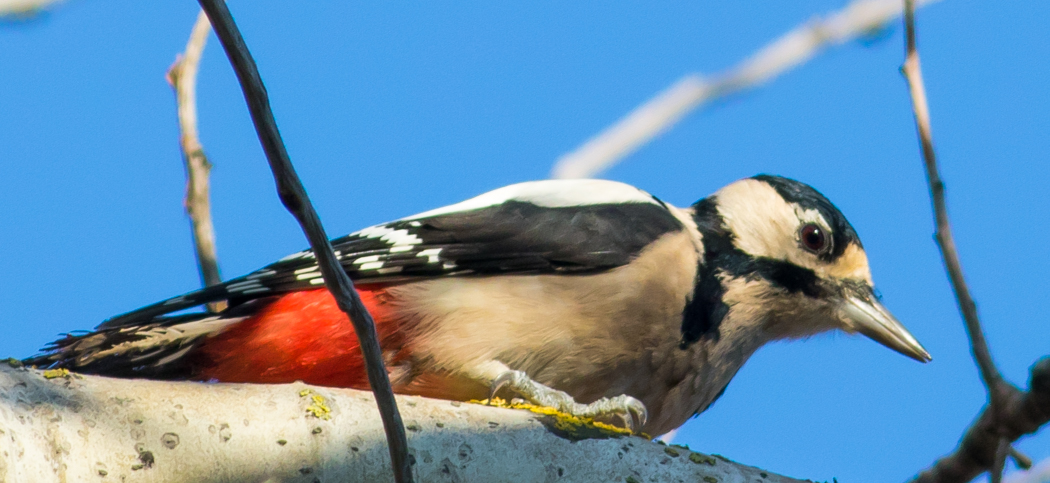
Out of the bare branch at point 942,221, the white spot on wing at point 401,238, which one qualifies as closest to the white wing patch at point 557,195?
the white spot on wing at point 401,238

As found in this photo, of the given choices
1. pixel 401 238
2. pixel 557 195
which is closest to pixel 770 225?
pixel 557 195

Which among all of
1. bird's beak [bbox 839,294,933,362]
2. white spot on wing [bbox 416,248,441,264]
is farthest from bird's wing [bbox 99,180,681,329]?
bird's beak [bbox 839,294,933,362]

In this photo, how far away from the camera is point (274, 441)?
7.84ft

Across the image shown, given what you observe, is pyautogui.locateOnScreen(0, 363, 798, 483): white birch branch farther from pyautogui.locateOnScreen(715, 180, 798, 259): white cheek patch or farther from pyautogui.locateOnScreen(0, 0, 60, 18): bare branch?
pyautogui.locateOnScreen(0, 0, 60, 18): bare branch

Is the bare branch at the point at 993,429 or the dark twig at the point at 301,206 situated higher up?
the bare branch at the point at 993,429

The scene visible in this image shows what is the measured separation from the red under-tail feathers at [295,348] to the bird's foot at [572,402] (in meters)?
0.47

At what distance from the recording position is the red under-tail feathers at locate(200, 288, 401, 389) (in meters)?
3.73

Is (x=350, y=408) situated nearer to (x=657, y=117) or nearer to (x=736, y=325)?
(x=736, y=325)

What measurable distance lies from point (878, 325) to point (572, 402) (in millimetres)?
1556

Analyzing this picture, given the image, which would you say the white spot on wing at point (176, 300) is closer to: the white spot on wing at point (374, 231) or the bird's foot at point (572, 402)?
the white spot on wing at point (374, 231)

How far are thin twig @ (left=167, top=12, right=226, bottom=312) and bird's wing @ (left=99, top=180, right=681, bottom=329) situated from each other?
646 mm

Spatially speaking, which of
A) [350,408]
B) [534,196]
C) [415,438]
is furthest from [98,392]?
[534,196]

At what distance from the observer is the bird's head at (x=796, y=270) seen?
4.22 meters

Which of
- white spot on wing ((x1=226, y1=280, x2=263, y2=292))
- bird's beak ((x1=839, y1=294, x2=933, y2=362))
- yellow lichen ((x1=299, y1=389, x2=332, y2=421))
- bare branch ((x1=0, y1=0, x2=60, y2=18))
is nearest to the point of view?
yellow lichen ((x1=299, y1=389, x2=332, y2=421))
